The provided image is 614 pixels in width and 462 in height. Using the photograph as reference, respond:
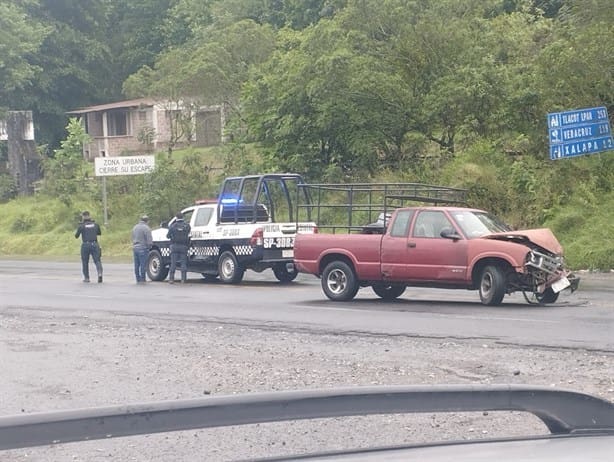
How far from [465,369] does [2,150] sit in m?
57.4

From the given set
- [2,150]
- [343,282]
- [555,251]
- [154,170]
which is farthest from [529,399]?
[2,150]

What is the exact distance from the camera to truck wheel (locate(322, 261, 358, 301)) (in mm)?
17812

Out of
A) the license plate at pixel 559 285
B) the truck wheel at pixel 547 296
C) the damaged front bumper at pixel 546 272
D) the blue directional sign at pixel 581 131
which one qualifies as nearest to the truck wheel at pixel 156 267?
the blue directional sign at pixel 581 131

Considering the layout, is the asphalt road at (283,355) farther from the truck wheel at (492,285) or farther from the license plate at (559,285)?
the license plate at (559,285)

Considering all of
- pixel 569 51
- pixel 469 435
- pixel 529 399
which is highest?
pixel 569 51

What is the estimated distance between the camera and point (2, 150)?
63656 millimetres

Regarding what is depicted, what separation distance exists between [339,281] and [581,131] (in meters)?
10.1

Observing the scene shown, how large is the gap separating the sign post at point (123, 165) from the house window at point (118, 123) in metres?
26.2

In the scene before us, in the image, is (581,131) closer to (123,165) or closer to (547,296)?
(547,296)

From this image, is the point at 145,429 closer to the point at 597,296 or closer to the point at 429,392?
the point at 429,392

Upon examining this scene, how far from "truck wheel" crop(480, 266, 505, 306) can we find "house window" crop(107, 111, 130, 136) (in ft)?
170

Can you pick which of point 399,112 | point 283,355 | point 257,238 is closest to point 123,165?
point 399,112

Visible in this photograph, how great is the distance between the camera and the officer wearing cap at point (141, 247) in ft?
79.2

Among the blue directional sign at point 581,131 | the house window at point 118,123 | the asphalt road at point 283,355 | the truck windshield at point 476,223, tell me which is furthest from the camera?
the house window at point 118,123
